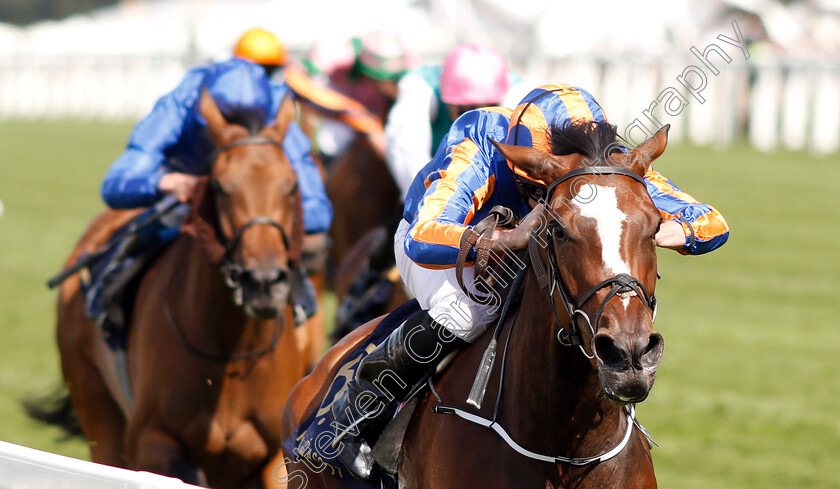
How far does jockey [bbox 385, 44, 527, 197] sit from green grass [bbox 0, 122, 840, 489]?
1.58 meters

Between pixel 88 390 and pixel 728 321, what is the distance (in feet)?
18.5

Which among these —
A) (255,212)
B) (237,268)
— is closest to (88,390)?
(237,268)

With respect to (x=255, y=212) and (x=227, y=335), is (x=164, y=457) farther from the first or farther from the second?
(x=255, y=212)

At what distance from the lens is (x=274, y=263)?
4137 mm

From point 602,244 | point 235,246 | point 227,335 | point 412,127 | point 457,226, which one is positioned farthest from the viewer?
point 412,127

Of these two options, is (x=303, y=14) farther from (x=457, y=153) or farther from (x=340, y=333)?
(x=457, y=153)

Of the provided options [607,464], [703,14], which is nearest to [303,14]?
[703,14]

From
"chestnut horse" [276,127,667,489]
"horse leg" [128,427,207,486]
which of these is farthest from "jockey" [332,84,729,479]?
"horse leg" [128,427,207,486]

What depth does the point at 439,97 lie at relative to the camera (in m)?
6.06

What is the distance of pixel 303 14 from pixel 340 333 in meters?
20.0

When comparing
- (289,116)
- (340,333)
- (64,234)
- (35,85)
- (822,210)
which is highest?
(289,116)

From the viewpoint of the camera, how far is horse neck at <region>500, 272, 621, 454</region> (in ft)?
9.01

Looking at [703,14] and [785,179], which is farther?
[703,14]

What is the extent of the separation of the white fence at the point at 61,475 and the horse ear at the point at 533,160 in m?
1.18
